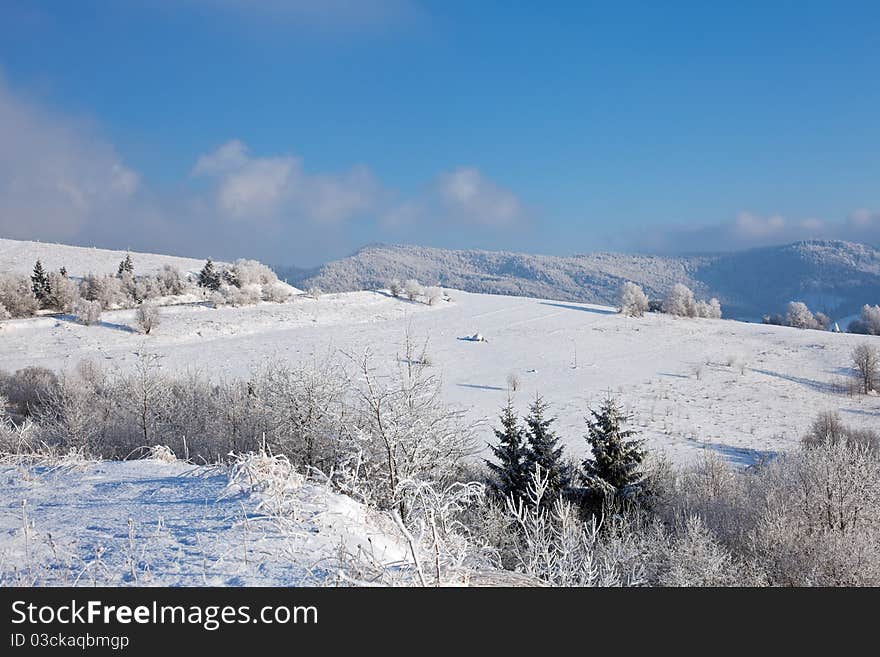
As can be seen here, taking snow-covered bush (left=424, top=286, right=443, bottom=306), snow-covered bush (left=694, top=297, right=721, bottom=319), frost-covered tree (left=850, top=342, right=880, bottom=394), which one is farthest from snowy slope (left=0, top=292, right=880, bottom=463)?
snow-covered bush (left=424, top=286, right=443, bottom=306)

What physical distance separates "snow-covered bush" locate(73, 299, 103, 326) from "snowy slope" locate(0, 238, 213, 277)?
15354 mm

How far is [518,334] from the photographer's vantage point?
178 ft

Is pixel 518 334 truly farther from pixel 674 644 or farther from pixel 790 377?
pixel 674 644

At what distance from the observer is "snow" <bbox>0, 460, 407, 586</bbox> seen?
3.58 metres

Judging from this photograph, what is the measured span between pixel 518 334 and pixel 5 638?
173 feet

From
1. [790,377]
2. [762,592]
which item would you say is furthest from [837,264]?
[762,592]

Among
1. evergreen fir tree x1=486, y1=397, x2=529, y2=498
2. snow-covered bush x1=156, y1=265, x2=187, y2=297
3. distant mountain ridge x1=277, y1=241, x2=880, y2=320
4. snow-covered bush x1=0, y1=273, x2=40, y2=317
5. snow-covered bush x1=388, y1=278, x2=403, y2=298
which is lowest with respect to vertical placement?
evergreen fir tree x1=486, y1=397, x2=529, y2=498

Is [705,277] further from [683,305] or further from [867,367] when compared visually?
[867,367]

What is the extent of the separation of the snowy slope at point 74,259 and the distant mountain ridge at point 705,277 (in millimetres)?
52474

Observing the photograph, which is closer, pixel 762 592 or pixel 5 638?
pixel 5 638

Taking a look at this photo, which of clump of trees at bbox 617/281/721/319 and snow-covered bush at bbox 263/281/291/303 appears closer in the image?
snow-covered bush at bbox 263/281/291/303

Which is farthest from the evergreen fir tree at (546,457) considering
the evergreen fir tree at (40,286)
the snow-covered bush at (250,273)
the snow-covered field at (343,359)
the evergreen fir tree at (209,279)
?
the snow-covered bush at (250,273)

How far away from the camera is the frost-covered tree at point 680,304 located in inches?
2625

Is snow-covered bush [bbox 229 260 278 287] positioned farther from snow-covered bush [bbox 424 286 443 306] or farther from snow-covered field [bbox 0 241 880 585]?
snow-covered bush [bbox 424 286 443 306]
